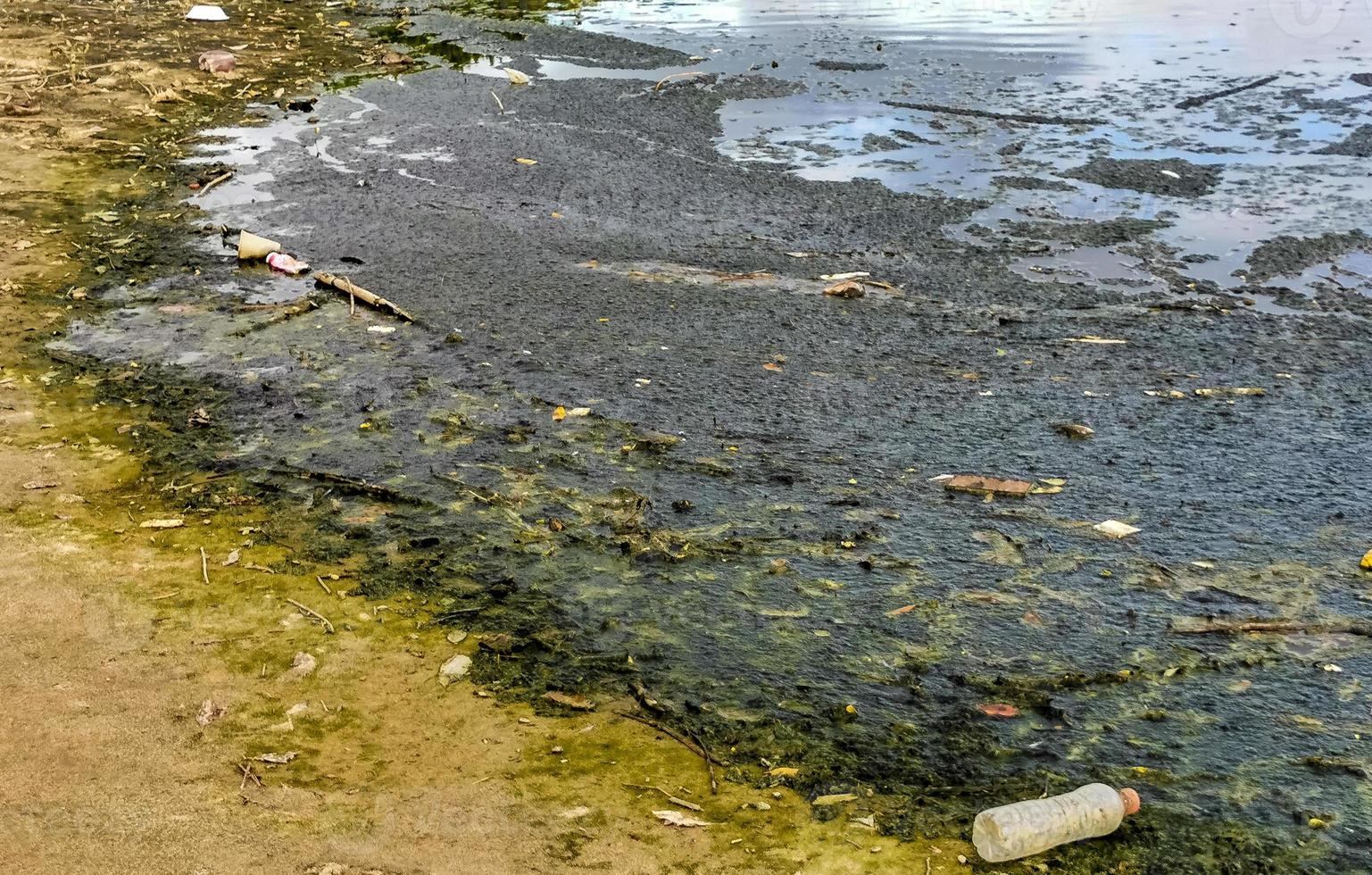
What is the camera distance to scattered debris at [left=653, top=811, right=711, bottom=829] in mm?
2678

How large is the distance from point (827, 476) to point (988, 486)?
546 millimetres

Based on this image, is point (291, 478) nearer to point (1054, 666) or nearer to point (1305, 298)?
point (1054, 666)

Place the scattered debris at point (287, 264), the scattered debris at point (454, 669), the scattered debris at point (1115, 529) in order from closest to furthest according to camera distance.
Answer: the scattered debris at point (454, 669)
the scattered debris at point (1115, 529)
the scattered debris at point (287, 264)

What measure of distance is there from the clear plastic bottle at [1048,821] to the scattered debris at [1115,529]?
1.22m

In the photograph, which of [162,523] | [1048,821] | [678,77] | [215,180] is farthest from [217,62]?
[1048,821]

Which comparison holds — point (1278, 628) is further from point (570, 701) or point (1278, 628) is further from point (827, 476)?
point (570, 701)

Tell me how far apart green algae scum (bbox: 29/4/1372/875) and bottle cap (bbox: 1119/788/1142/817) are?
0.04 m

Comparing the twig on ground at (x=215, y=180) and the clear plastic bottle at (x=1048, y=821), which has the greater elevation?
the twig on ground at (x=215, y=180)

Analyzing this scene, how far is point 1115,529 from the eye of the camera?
379 cm

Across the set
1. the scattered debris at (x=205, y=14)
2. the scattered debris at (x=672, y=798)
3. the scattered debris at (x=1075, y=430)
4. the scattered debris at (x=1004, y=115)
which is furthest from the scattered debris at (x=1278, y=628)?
the scattered debris at (x=205, y=14)

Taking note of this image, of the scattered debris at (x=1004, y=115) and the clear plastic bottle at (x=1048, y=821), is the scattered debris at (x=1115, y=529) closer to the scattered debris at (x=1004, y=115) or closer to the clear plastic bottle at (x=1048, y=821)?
the clear plastic bottle at (x=1048, y=821)

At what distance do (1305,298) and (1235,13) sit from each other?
8.99 m

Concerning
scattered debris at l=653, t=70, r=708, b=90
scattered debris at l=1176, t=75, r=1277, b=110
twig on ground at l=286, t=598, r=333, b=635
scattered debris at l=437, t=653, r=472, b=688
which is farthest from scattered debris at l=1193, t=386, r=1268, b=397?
scattered debris at l=653, t=70, r=708, b=90

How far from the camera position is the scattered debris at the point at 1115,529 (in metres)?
3.77
